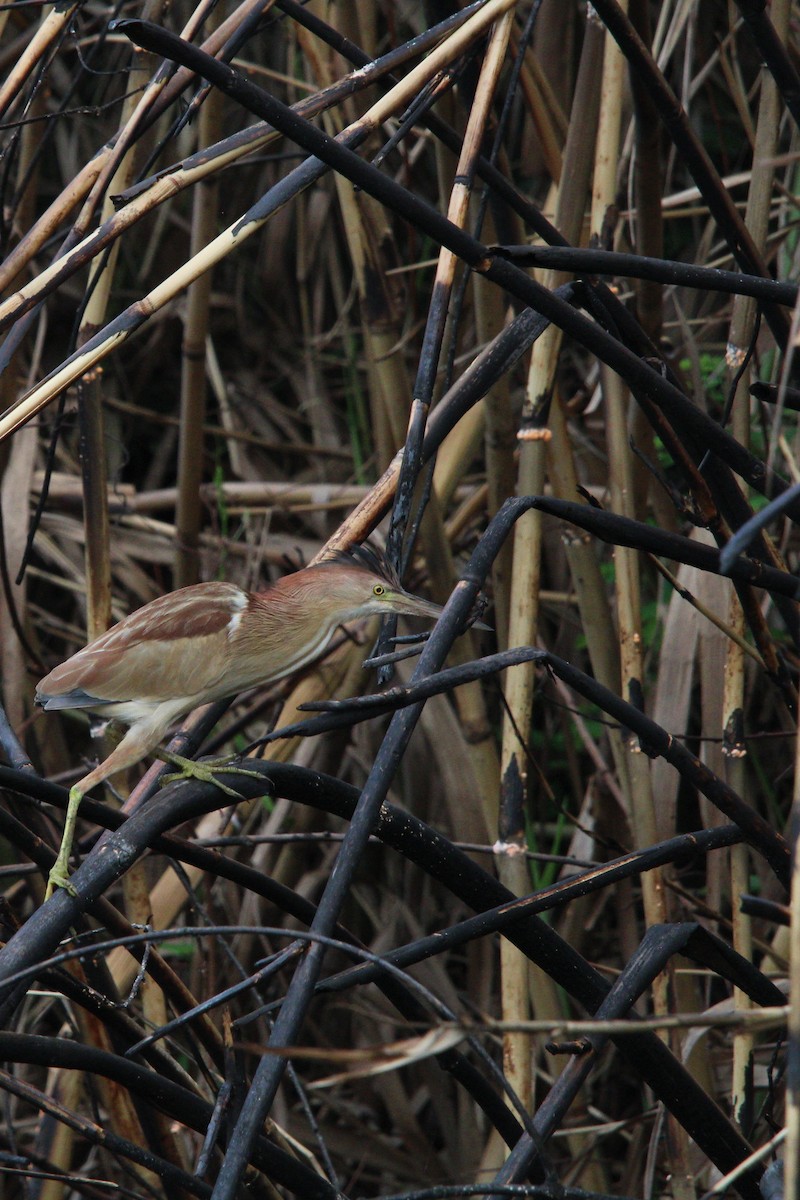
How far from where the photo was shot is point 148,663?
1.64m

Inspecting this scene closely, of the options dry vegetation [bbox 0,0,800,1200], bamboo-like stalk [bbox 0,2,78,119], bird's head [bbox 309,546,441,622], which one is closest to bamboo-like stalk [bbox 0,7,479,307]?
dry vegetation [bbox 0,0,800,1200]

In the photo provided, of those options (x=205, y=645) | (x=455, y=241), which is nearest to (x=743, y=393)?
(x=455, y=241)

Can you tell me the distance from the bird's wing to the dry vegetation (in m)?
0.09

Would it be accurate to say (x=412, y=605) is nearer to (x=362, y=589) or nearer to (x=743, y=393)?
(x=362, y=589)

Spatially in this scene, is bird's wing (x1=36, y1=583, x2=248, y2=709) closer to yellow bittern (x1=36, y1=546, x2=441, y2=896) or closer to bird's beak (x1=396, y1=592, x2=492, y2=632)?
yellow bittern (x1=36, y1=546, x2=441, y2=896)

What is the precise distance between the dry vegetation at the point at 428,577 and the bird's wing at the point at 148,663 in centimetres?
9

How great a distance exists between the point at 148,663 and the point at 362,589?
36cm

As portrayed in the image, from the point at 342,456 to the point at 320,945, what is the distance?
2.82 meters

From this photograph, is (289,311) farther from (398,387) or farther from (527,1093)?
(527,1093)

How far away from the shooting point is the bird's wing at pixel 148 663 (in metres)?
1.65

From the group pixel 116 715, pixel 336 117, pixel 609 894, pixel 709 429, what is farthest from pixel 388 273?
pixel 609 894

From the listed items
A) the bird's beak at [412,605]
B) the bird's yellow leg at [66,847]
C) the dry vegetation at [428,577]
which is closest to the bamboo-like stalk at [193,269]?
the dry vegetation at [428,577]

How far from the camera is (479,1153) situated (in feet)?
8.95

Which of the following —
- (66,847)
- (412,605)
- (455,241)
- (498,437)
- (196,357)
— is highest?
(455,241)
